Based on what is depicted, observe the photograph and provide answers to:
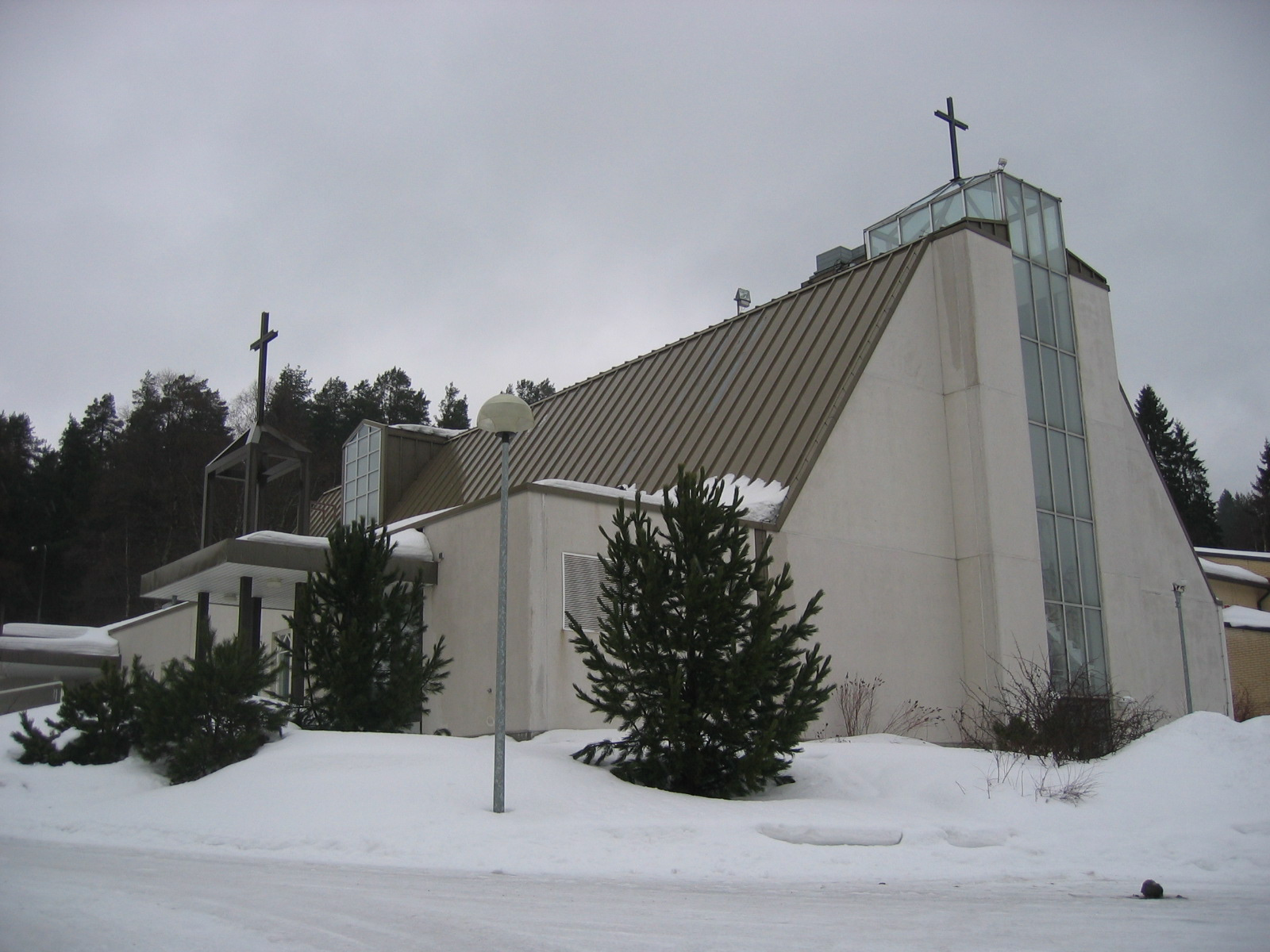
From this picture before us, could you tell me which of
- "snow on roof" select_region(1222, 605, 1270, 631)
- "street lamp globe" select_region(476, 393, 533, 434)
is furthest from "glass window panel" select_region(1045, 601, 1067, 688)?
"street lamp globe" select_region(476, 393, 533, 434)

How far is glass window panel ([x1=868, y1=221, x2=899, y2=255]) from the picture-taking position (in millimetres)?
25016

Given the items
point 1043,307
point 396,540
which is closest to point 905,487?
point 1043,307

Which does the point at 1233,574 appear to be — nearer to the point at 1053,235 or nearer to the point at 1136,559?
the point at 1136,559

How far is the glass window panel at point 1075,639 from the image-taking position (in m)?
20.7

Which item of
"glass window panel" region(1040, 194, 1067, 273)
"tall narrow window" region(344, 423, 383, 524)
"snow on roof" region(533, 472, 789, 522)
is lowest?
"snow on roof" region(533, 472, 789, 522)

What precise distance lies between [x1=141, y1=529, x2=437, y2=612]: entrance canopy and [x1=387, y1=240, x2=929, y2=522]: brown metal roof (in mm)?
4696

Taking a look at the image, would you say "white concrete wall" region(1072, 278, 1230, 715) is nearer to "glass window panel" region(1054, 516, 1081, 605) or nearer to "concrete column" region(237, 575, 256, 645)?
"glass window panel" region(1054, 516, 1081, 605)

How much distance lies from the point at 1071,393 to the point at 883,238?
18.3ft

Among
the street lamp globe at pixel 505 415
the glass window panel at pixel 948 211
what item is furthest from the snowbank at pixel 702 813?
the glass window panel at pixel 948 211

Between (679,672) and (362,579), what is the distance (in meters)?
5.08

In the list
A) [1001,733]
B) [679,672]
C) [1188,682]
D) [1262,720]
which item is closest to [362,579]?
[679,672]

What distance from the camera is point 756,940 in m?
5.87

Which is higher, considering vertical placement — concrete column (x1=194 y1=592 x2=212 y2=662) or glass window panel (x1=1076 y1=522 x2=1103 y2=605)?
glass window panel (x1=1076 y1=522 x2=1103 y2=605)

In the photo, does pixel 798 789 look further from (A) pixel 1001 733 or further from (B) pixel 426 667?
(B) pixel 426 667
